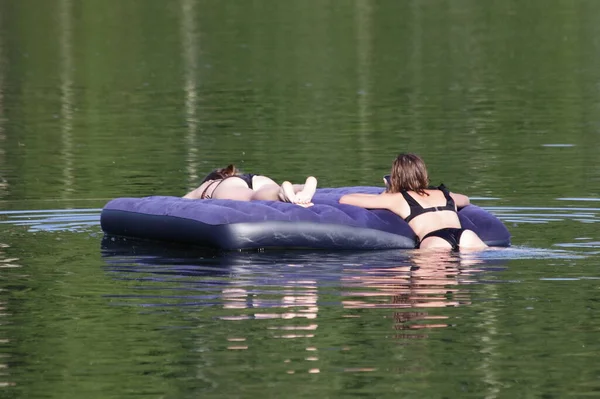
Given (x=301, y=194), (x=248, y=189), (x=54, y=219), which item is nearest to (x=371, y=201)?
(x=301, y=194)

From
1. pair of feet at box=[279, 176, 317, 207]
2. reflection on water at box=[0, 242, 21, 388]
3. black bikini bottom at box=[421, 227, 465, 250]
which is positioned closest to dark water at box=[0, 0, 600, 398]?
reflection on water at box=[0, 242, 21, 388]

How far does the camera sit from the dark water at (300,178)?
30.2ft

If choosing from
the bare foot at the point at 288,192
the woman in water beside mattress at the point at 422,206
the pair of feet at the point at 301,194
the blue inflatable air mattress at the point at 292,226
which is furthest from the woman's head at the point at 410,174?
Result: the bare foot at the point at 288,192

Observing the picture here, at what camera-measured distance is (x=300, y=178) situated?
62.5 feet

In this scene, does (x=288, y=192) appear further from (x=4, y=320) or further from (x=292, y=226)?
(x=4, y=320)

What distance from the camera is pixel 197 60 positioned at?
39156 millimetres

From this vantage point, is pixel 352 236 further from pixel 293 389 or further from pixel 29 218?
pixel 293 389

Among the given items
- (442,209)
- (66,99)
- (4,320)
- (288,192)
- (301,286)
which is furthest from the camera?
(66,99)

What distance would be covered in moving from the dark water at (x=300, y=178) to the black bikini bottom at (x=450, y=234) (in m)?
0.33

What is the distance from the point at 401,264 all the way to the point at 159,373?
4.02m

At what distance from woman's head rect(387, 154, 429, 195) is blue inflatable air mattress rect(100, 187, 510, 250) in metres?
0.30

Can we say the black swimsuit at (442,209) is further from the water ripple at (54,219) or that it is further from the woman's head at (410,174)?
the water ripple at (54,219)

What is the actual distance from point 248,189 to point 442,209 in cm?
182

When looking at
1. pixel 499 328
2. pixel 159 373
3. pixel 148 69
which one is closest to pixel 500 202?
pixel 499 328
